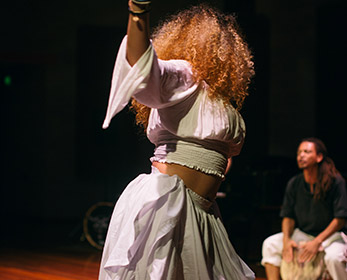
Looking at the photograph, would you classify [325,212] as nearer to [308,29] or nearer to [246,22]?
[246,22]

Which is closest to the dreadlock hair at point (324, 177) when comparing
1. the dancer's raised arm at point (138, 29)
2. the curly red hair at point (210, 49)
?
the curly red hair at point (210, 49)

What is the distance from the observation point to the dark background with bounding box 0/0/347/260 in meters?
8.34

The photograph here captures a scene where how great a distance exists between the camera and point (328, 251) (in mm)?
4062

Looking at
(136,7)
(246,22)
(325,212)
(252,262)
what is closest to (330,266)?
(325,212)

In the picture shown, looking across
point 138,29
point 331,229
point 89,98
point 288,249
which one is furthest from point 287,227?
point 89,98

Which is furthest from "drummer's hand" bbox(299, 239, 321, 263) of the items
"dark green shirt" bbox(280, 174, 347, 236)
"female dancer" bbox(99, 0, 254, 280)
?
"female dancer" bbox(99, 0, 254, 280)

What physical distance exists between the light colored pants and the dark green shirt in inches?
3.3

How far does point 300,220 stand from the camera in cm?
434

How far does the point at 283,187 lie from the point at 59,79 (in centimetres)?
453

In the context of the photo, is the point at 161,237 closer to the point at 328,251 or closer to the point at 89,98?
the point at 328,251

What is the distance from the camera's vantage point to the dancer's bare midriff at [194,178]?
6.66ft

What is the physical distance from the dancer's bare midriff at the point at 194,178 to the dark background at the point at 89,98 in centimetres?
563

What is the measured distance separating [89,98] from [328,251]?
5637mm

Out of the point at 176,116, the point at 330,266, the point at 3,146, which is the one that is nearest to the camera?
the point at 176,116
